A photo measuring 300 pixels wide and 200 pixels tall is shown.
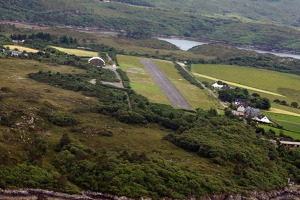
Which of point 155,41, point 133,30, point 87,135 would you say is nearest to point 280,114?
point 87,135

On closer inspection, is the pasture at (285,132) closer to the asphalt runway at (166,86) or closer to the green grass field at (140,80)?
the asphalt runway at (166,86)

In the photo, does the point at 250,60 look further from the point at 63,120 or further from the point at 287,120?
the point at 63,120

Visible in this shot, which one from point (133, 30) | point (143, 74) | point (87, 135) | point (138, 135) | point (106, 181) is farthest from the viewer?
point (133, 30)

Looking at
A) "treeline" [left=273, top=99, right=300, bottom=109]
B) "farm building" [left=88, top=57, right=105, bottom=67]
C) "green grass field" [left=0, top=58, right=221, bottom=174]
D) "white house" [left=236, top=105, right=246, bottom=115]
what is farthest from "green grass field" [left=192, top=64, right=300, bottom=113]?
"green grass field" [left=0, top=58, right=221, bottom=174]

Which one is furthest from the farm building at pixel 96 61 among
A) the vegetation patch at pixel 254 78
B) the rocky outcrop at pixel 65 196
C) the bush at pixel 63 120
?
the rocky outcrop at pixel 65 196

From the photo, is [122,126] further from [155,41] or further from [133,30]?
[133,30]

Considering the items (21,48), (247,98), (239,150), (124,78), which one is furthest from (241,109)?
(21,48)

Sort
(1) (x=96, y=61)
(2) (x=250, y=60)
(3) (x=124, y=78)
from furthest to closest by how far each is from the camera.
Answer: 1. (2) (x=250, y=60)
2. (1) (x=96, y=61)
3. (3) (x=124, y=78)
